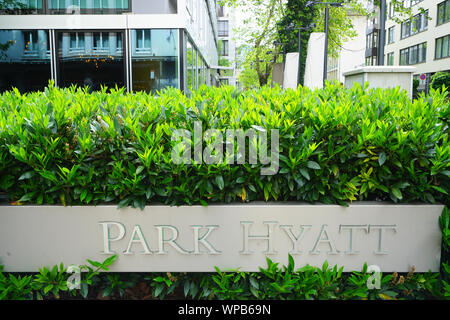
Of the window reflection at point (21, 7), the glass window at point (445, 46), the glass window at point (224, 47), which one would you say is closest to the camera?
the window reflection at point (21, 7)

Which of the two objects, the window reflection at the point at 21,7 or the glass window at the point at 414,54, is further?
the glass window at the point at 414,54

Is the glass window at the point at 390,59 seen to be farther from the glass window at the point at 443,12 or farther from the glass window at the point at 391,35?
the glass window at the point at 443,12

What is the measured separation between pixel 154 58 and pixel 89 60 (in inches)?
82.1

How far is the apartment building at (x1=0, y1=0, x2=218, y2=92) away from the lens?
12656 mm

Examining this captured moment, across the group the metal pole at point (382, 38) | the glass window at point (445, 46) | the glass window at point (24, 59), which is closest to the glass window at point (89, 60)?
the glass window at point (24, 59)

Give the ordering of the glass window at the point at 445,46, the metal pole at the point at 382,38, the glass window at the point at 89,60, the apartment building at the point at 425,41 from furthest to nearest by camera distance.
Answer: the apartment building at the point at 425,41, the glass window at the point at 445,46, the glass window at the point at 89,60, the metal pole at the point at 382,38

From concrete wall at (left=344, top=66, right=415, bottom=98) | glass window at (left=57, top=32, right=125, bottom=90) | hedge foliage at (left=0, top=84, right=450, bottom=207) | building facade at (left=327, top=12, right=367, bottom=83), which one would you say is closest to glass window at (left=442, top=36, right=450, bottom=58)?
glass window at (left=57, top=32, right=125, bottom=90)

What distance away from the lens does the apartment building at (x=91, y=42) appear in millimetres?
12656

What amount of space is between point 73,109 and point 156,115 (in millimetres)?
624

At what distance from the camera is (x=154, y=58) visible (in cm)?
1312

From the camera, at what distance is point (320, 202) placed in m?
2.69

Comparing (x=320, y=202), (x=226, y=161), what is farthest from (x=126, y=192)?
(x=320, y=202)

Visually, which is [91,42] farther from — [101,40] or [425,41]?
[425,41]

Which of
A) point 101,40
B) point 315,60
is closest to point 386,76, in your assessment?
point 315,60
